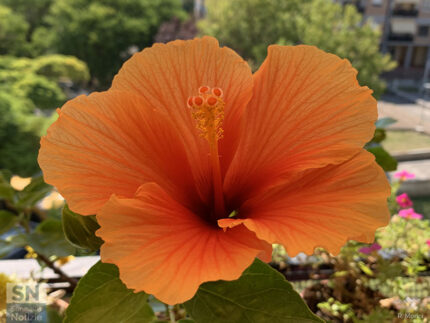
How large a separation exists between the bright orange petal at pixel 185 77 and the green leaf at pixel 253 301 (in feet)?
0.41

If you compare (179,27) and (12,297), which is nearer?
(12,297)

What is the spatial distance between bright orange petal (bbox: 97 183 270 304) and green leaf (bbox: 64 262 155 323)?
0.10m

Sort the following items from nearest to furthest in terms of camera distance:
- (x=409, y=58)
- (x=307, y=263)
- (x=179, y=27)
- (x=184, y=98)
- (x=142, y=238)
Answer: (x=142, y=238) → (x=184, y=98) → (x=307, y=263) → (x=179, y=27) → (x=409, y=58)

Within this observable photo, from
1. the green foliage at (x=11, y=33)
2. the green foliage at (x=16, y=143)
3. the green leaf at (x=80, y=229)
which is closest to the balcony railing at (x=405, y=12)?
the green foliage at (x=11, y=33)

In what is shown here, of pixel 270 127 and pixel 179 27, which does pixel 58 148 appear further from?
pixel 179 27

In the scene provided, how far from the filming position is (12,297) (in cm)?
49

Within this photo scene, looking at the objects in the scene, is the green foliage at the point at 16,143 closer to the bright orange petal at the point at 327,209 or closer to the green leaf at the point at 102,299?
the green leaf at the point at 102,299

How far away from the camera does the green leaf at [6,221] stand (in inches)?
21.7

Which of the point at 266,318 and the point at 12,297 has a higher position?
the point at 266,318

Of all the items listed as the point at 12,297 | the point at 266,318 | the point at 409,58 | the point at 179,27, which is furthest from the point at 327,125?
the point at 409,58

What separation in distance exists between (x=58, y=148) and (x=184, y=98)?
0.39ft

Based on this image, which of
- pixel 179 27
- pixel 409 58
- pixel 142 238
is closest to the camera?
pixel 142 238

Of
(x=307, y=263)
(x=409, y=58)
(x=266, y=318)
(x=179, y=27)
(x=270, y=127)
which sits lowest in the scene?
(x=409, y=58)

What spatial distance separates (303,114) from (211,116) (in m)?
0.08
